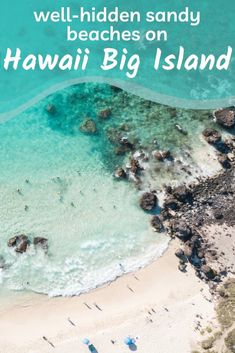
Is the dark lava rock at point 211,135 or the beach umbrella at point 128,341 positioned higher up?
the dark lava rock at point 211,135

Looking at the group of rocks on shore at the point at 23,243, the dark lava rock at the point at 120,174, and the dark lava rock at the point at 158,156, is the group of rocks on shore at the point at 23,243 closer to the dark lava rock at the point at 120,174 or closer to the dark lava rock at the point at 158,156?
the dark lava rock at the point at 120,174

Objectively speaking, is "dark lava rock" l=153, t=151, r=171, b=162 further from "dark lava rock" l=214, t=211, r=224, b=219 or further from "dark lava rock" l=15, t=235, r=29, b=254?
"dark lava rock" l=15, t=235, r=29, b=254

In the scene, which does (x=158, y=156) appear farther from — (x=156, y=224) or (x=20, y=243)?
(x=20, y=243)

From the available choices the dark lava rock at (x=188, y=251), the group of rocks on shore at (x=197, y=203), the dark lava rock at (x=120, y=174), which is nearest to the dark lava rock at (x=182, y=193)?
the group of rocks on shore at (x=197, y=203)

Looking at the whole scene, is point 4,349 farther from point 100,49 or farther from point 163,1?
point 163,1

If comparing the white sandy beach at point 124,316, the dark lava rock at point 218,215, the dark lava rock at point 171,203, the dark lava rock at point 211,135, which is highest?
the dark lava rock at point 211,135

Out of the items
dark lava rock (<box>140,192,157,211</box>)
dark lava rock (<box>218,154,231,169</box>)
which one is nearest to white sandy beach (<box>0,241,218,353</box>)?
dark lava rock (<box>140,192,157,211</box>)

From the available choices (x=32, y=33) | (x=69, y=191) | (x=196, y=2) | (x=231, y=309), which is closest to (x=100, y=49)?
(x=32, y=33)

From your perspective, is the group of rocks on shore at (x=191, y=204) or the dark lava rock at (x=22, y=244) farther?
the dark lava rock at (x=22, y=244)
